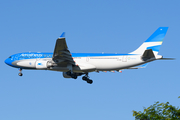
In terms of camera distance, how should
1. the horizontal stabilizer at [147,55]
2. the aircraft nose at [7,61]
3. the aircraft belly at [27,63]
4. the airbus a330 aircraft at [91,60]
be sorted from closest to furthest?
1. the horizontal stabilizer at [147,55]
2. the airbus a330 aircraft at [91,60]
3. the aircraft belly at [27,63]
4. the aircraft nose at [7,61]

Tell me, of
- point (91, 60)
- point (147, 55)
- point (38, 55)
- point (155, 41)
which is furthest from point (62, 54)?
point (155, 41)

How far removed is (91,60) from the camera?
173 ft

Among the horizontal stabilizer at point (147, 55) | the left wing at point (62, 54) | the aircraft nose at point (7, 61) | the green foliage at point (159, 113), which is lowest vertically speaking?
the green foliage at point (159, 113)

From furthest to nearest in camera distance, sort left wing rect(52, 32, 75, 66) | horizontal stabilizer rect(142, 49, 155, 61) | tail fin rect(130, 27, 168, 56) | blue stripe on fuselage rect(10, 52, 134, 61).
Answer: blue stripe on fuselage rect(10, 52, 134, 61) < tail fin rect(130, 27, 168, 56) < horizontal stabilizer rect(142, 49, 155, 61) < left wing rect(52, 32, 75, 66)

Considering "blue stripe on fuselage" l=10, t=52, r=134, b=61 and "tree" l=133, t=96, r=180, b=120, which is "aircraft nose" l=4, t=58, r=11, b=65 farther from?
"tree" l=133, t=96, r=180, b=120

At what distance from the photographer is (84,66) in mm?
52719

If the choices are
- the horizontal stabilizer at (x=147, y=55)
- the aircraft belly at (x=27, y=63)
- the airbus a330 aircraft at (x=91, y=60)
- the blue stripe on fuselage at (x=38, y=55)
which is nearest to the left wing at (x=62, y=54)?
the airbus a330 aircraft at (x=91, y=60)

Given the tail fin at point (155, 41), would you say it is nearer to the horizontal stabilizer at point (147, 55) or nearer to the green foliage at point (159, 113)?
the horizontal stabilizer at point (147, 55)

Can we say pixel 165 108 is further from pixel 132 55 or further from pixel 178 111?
pixel 132 55

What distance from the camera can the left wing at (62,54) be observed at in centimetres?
4625

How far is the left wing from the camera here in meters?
46.3

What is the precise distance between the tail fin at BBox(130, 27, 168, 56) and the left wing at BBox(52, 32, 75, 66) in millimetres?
12136

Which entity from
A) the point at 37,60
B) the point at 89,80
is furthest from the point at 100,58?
the point at 37,60

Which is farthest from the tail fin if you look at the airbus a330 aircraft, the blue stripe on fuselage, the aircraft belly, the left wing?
the aircraft belly
